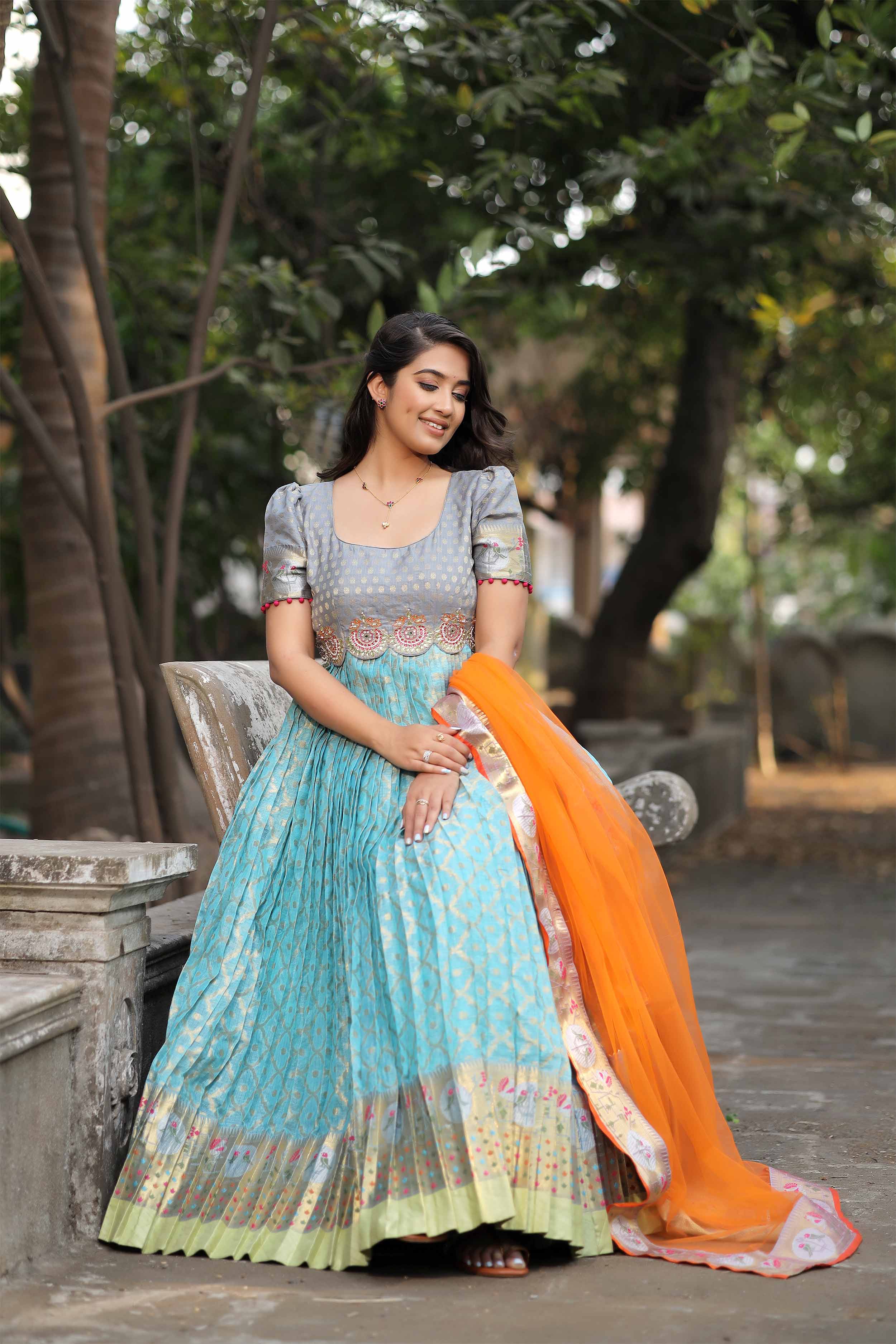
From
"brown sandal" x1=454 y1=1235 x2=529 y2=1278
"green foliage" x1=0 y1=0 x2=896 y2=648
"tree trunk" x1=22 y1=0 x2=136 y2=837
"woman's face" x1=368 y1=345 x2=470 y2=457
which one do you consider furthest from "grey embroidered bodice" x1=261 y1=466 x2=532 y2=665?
"tree trunk" x1=22 y1=0 x2=136 y2=837

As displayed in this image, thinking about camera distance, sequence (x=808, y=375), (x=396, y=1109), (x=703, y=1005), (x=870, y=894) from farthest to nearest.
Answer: (x=808, y=375)
(x=870, y=894)
(x=703, y=1005)
(x=396, y=1109)

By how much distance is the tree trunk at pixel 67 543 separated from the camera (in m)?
4.69

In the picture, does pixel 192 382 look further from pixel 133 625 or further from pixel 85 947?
pixel 85 947

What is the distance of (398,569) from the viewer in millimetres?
2691

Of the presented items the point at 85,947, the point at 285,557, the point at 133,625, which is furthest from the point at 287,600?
the point at 133,625

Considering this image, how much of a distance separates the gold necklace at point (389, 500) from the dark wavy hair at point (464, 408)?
0.19 ft

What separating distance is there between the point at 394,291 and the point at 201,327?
129 inches

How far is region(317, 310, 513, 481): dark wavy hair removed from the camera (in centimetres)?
274

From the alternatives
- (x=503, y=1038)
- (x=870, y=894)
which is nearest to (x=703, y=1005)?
(x=503, y=1038)

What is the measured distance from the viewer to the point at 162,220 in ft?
24.4

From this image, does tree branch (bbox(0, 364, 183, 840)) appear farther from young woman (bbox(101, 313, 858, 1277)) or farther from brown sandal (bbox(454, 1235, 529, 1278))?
brown sandal (bbox(454, 1235, 529, 1278))

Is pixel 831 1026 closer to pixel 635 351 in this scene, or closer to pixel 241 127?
pixel 241 127

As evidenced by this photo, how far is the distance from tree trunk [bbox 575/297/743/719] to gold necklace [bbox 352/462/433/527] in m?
6.23

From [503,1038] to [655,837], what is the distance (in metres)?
1.23
